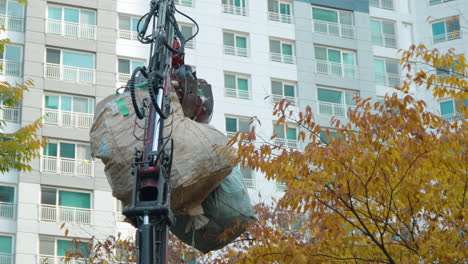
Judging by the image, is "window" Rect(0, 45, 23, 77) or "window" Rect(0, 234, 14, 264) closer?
"window" Rect(0, 234, 14, 264)

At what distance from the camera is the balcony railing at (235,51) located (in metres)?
43.1

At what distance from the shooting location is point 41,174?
37594 millimetres

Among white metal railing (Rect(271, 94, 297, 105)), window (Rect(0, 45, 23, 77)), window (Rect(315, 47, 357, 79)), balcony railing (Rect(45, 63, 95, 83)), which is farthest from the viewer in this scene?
window (Rect(315, 47, 357, 79))

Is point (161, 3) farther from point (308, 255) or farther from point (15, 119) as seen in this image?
point (15, 119)

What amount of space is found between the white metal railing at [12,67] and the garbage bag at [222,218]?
29.6 meters

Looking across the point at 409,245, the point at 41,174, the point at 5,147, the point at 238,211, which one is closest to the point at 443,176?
the point at 409,245

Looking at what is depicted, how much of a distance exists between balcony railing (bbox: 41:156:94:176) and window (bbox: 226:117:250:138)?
6.22 metres

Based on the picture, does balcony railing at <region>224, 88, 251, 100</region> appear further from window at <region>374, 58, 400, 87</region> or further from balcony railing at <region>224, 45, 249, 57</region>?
window at <region>374, 58, 400, 87</region>

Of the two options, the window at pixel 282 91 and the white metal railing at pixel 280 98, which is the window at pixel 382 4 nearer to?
the window at pixel 282 91

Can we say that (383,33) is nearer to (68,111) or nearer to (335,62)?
(335,62)

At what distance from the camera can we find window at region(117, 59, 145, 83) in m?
40.7

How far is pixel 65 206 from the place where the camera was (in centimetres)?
3753

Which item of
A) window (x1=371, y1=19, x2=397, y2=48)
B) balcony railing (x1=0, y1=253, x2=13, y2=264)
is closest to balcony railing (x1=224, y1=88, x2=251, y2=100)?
window (x1=371, y1=19, x2=397, y2=48)

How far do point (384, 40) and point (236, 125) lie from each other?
10.3 meters
